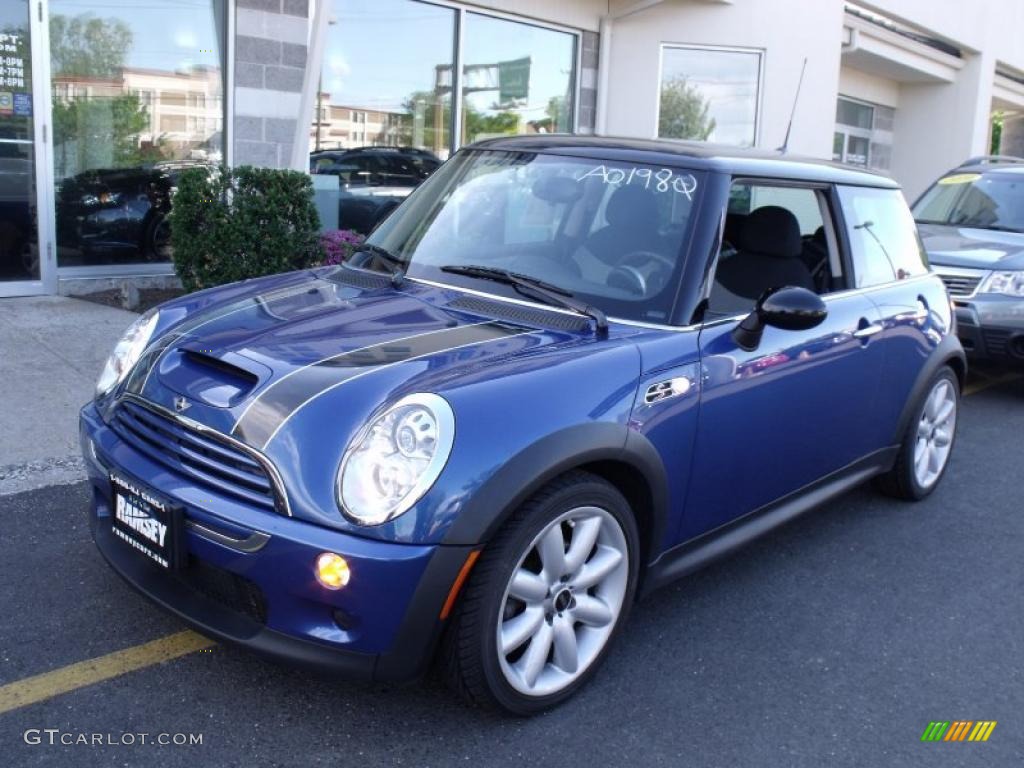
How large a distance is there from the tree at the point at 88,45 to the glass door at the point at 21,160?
22 centimetres

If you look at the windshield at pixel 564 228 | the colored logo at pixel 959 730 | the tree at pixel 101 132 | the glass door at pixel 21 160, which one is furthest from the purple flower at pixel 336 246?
the colored logo at pixel 959 730

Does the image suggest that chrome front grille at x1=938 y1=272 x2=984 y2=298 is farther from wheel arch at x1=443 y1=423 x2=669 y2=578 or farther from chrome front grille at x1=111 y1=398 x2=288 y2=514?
chrome front grille at x1=111 y1=398 x2=288 y2=514

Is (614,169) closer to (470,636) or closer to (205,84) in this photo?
(470,636)

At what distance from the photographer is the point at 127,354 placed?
3412 millimetres

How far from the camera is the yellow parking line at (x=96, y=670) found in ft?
9.50

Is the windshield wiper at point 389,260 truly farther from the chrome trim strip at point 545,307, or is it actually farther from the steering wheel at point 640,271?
the steering wheel at point 640,271

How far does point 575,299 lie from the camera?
343 centimetres

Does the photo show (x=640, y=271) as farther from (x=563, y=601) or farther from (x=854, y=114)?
(x=854, y=114)

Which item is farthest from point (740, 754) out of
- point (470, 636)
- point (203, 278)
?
point (203, 278)

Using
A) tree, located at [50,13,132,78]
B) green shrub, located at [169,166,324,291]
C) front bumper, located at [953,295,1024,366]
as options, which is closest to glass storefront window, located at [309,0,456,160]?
tree, located at [50,13,132,78]

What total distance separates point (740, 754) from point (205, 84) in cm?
784

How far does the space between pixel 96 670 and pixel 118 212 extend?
6.40 meters

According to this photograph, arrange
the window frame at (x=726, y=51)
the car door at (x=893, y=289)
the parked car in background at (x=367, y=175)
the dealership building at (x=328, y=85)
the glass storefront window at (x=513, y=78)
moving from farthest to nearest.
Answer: the window frame at (x=726, y=51), the glass storefront window at (x=513, y=78), the parked car in background at (x=367, y=175), the dealership building at (x=328, y=85), the car door at (x=893, y=289)

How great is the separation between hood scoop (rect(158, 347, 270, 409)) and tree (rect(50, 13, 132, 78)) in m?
6.12
